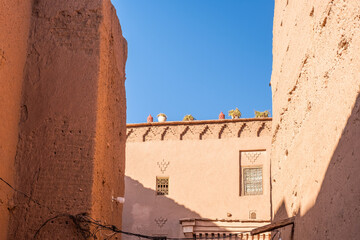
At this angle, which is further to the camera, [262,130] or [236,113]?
[236,113]

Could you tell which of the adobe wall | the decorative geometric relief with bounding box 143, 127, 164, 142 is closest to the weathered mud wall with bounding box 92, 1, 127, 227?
the adobe wall

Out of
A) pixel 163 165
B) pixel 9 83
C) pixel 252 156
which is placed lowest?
pixel 9 83

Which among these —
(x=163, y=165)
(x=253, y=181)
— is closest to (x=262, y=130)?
(x=253, y=181)

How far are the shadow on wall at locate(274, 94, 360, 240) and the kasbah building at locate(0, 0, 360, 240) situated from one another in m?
0.01

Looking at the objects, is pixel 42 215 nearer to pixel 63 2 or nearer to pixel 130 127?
pixel 63 2

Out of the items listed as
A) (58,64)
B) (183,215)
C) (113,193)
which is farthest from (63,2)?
(183,215)

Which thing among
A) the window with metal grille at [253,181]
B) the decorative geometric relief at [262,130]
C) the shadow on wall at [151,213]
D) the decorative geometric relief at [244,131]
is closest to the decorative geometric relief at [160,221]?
the shadow on wall at [151,213]

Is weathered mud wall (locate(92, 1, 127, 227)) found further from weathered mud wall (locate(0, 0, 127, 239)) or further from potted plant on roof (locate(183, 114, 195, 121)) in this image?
potted plant on roof (locate(183, 114, 195, 121))

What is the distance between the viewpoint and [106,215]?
25.8ft

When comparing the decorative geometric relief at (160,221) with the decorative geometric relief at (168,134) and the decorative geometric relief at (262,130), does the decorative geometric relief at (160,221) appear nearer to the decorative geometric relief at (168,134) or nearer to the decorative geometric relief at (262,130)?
the decorative geometric relief at (168,134)

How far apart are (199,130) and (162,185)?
2.21 meters

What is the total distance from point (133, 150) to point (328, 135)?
43.3 ft

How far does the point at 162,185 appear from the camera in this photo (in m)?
17.9

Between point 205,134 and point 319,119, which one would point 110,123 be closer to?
point 319,119
